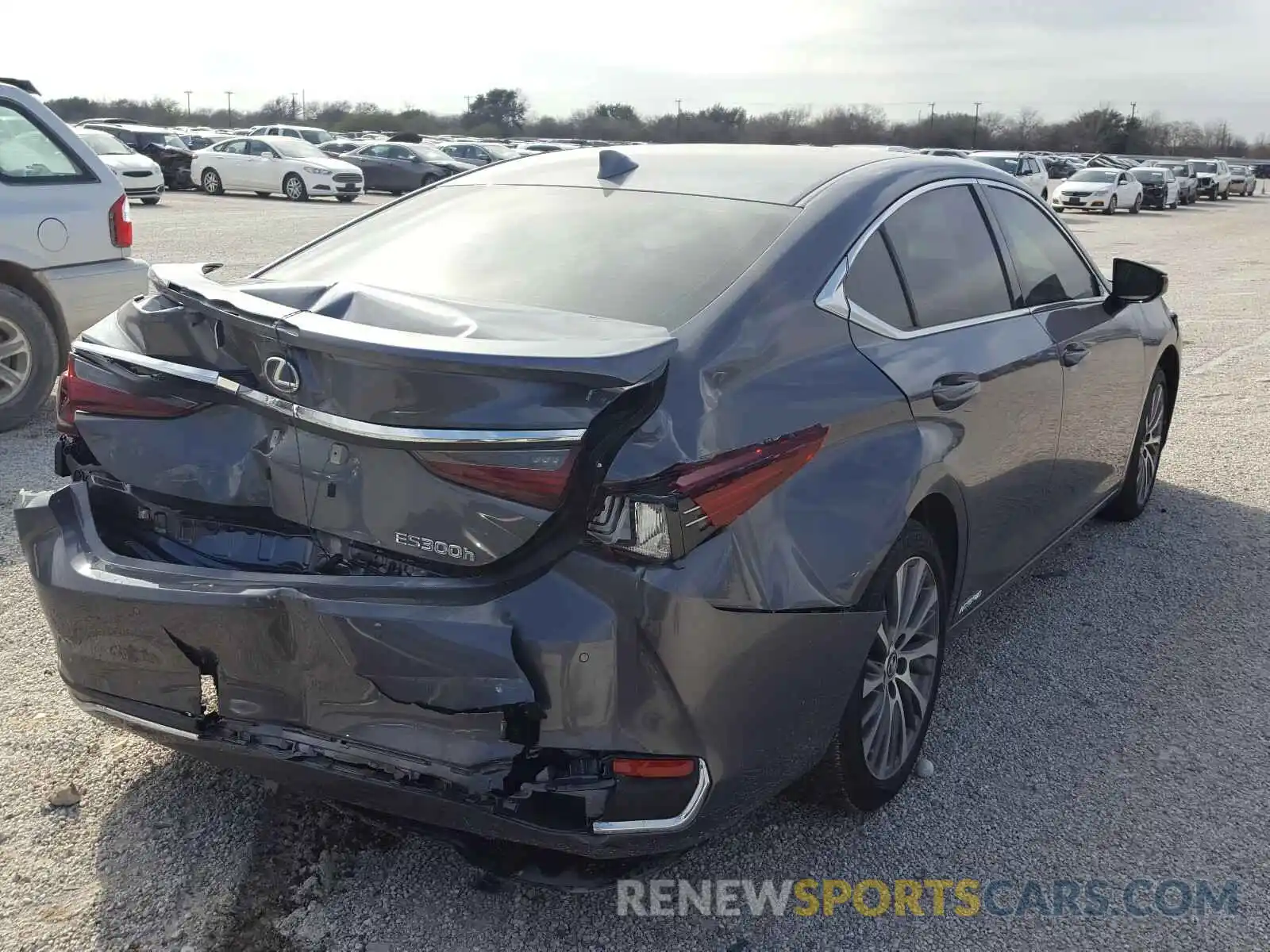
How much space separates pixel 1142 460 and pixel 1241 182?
5795 centimetres

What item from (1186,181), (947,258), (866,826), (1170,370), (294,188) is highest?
(947,258)

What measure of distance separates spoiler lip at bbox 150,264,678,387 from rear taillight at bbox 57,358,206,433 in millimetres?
308

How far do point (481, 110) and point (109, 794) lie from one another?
96.7 metres

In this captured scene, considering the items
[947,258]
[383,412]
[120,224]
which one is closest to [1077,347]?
[947,258]

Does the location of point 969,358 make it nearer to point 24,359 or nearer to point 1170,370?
point 1170,370

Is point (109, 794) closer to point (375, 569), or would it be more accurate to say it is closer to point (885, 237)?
point (375, 569)

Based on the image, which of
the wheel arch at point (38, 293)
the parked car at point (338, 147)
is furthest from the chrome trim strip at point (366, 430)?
the parked car at point (338, 147)

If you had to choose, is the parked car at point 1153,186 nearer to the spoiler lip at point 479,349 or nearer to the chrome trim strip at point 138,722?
the spoiler lip at point 479,349

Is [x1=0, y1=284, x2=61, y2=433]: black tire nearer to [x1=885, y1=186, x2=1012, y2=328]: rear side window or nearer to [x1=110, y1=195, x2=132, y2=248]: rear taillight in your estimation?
[x1=110, y1=195, x2=132, y2=248]: rear taillight

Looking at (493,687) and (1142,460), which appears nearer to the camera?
(493,687)

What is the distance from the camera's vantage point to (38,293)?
6.77 m

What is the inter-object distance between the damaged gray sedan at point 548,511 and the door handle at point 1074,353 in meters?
0.85

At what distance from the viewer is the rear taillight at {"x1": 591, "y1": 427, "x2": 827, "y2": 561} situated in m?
2.33

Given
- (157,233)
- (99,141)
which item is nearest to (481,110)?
(99,141)
